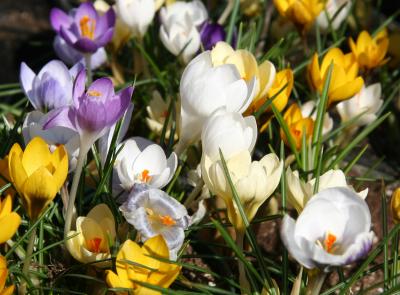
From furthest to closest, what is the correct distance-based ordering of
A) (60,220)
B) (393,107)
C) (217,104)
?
1. (393,107)
2. (60,220)
3. (217,104)

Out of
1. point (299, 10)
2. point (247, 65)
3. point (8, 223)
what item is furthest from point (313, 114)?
point (8, 223)

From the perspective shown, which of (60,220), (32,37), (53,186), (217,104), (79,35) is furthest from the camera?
(32,37)

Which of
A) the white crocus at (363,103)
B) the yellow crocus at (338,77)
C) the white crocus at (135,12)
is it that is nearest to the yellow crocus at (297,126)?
the yellow crocus at (338,77)

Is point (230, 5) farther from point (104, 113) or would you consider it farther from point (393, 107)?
point (104, 113)

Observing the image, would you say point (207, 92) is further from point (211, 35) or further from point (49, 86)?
point (211, 35)

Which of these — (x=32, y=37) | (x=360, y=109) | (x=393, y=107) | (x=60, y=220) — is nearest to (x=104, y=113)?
(x=60, y=220)

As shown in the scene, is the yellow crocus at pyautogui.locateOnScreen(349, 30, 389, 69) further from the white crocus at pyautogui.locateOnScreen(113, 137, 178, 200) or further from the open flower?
the open flower

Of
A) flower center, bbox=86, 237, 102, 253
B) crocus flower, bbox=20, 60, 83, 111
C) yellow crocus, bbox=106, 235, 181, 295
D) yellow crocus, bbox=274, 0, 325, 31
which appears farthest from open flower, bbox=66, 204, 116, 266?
yellow crocus, bbox=274, 0, 325, 31

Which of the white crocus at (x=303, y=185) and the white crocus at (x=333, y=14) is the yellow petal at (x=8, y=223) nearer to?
the white crocus at (x=303, y=185)
